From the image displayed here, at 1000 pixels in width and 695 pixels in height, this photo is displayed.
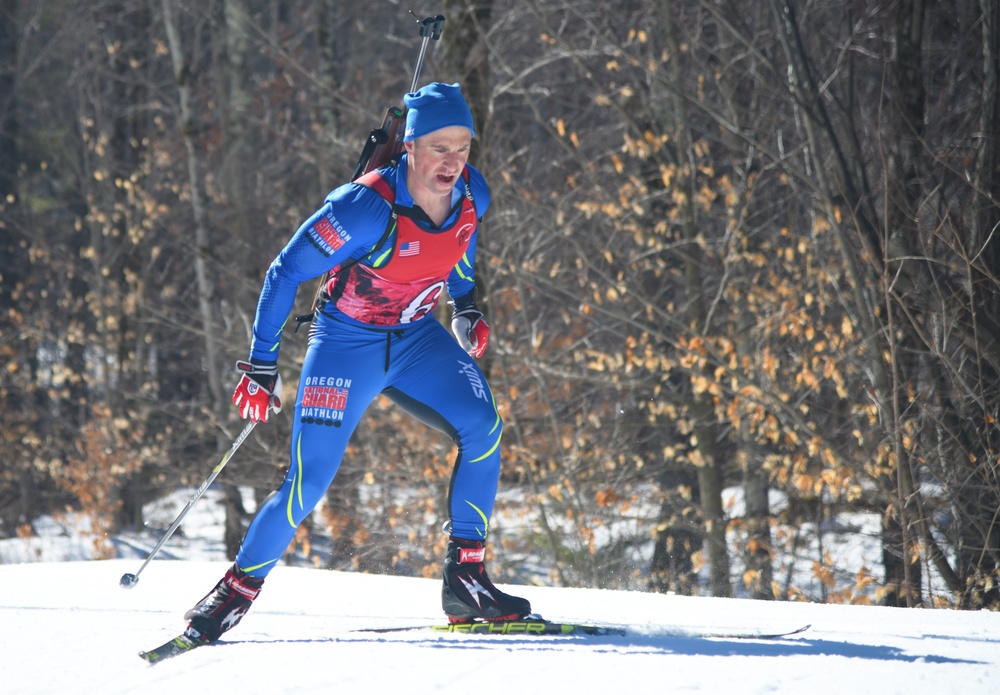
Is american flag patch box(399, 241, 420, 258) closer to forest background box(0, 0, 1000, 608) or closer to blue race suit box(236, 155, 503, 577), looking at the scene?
blue race suit box(236, 155, 503, 577)

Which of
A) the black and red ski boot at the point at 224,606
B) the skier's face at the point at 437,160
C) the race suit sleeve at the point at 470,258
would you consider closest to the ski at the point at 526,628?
the black and red ski boot at the point at 224,606

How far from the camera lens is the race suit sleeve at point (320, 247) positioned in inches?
142

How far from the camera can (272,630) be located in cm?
398

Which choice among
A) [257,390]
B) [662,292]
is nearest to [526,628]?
[257,390]

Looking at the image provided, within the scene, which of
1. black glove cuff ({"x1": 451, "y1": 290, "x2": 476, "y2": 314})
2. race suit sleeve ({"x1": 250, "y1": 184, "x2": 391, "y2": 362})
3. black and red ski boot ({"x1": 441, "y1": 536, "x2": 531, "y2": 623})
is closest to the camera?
race suit sleeve ({"x1": 250, "y1": 184, "x2": 391, "y2": 362})

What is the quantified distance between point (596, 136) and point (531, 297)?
82.2 inches

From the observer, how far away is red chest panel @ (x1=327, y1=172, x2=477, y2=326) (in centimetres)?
373

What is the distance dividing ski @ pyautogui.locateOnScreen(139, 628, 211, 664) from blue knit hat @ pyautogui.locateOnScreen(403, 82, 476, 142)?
1.96 meters

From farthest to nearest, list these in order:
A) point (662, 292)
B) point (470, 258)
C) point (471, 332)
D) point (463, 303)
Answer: point (662, 292)
point (463, 303)
point (471, 332)
point (470, 258)

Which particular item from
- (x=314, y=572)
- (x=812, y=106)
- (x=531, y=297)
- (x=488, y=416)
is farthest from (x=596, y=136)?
(x=488, y=416)

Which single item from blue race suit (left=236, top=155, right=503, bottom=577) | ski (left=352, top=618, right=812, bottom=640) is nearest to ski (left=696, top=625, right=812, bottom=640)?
ski (left=352, top=618, right=812, bottom=640)

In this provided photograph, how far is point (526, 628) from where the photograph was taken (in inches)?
149

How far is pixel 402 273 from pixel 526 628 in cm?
141

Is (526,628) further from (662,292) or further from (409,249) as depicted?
(662,292)
